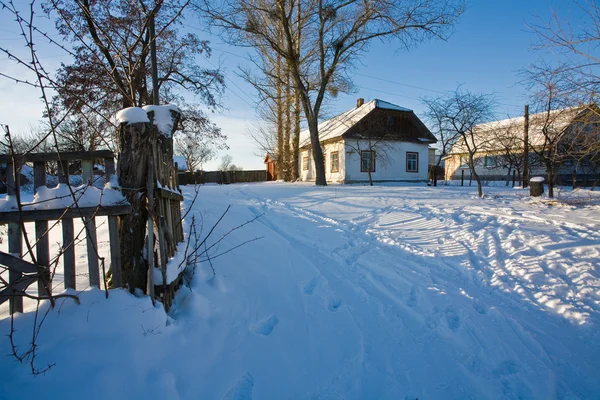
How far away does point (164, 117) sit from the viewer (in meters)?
2.71

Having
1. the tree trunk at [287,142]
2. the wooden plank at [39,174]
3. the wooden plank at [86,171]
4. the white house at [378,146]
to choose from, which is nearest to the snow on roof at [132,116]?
the wooden plank at [86,171]

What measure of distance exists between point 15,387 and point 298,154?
24062 mm

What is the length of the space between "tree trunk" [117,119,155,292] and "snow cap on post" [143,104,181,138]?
127 millimetres

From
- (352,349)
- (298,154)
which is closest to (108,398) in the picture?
(352,349)

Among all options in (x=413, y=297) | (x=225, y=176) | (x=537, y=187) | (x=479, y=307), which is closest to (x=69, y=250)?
(x=413, y=297)

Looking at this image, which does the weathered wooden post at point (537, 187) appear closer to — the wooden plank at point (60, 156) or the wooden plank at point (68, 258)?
the wooden plank at point (60, 156)

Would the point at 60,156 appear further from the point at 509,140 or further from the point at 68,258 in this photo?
the point at 509,140

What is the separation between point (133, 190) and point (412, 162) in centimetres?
2196

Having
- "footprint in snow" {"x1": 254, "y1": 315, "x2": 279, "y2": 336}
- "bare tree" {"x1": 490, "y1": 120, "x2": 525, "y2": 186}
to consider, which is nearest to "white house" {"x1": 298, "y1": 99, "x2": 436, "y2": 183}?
"bare tree" {"x1": 490, "y1": 120, "x2": 525, "y2": 186}

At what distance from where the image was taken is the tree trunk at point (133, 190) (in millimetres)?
2566

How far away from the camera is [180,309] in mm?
2787

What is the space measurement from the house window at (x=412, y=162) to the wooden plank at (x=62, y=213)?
71.2ft

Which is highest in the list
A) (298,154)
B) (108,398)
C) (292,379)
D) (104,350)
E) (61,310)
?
(298,154)

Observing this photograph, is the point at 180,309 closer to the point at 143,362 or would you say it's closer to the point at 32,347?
the point at 143,362
